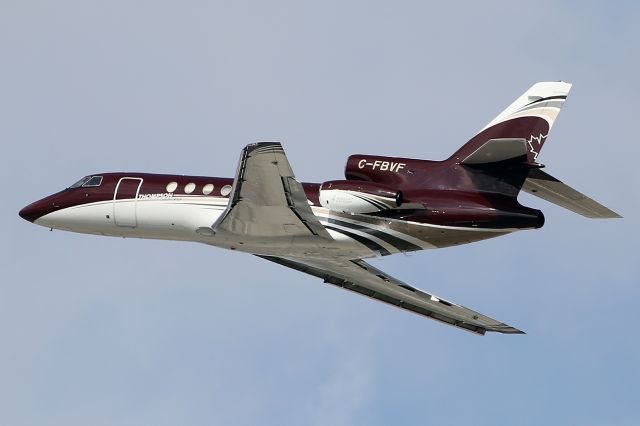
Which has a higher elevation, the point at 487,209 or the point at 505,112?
the point at 505,112

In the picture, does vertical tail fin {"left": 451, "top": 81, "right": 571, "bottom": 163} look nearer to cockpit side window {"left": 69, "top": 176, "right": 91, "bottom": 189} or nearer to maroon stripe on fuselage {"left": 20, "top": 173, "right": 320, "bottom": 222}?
maroon stripe on fuselage {"left": 20, "top": 173, "right": 320, "bottom": 222}

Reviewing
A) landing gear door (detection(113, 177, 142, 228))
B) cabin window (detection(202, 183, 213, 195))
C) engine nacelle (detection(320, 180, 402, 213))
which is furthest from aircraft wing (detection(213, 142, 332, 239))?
landing gear door (detection(113, 177, 142, 228))

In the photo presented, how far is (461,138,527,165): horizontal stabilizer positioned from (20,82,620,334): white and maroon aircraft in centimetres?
3

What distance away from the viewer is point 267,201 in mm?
38938

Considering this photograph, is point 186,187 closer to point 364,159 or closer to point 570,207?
point 364,159

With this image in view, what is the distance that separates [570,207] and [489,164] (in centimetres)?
251

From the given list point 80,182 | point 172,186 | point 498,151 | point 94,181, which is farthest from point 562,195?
point 80,182

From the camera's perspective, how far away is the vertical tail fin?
131 feet

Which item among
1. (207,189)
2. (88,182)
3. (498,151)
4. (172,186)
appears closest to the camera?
(498,151)

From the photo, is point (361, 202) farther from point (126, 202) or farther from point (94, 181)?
point (94, 181)

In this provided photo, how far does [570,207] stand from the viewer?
38.5 metres

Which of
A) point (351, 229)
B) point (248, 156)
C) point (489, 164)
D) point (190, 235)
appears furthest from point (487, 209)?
point (190, 235)

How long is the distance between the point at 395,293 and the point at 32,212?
12.1 meters

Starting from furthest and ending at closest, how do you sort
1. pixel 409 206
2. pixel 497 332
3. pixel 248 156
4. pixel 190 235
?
pixel 497 332, pixel 190 235, pixel 409 206, pixel 248 156
